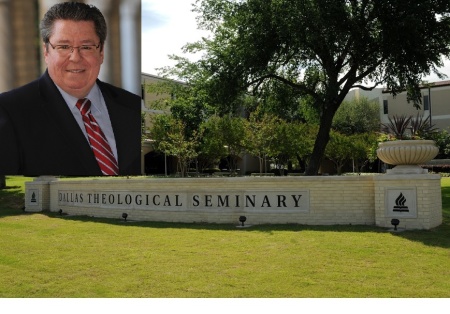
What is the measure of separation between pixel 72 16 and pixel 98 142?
2.24 m

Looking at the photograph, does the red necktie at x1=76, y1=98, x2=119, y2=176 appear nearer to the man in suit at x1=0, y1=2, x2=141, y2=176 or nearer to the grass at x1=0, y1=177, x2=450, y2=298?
the man in suit at x1=0, y1=2, x2=141, y2=176

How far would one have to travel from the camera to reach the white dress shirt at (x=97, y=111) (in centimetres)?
874

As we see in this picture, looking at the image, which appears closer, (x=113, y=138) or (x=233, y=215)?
(x=113, y=138)

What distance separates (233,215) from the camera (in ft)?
43.8

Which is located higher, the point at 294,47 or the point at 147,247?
the point at 294,47

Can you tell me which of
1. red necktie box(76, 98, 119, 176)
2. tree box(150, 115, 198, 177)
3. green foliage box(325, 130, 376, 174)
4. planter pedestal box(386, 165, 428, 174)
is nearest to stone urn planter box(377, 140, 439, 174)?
planter pedestal box(386, 165, 428, 174)

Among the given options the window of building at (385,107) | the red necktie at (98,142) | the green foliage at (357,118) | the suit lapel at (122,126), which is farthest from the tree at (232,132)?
the red necktie at (98,142)

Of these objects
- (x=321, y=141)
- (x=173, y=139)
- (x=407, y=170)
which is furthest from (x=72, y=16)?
(x=173, y=139)

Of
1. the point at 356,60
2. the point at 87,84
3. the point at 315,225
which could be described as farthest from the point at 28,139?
the point at 356,60

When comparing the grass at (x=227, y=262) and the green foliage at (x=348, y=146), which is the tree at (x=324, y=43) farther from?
the green foliage at (x=348, y=146)

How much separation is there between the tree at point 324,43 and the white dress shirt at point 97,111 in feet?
34.8

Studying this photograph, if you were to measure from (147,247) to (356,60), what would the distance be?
13638mm

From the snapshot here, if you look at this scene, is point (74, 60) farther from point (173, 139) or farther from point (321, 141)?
point (173, 139)

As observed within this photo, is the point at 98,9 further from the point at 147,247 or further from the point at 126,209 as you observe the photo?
the point at 126,209
